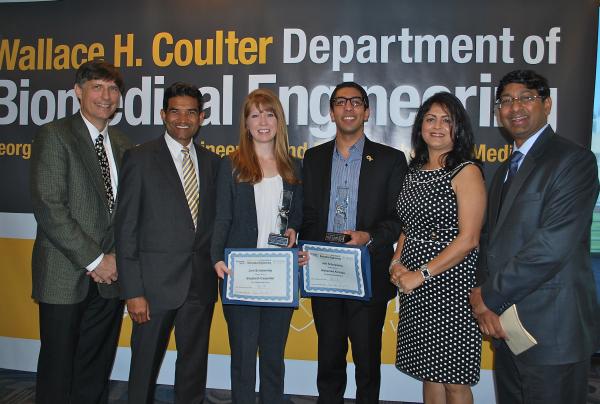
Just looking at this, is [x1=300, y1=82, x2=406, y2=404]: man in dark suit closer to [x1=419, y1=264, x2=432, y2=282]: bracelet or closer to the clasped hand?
the clasped hand

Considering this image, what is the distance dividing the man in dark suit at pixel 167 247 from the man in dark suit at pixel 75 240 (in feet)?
0.71

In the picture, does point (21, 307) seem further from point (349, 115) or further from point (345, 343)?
point (349, 115)

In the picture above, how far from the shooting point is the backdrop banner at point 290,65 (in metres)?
3.84

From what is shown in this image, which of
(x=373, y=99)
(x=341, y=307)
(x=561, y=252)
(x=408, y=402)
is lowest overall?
(x=408, y=402)

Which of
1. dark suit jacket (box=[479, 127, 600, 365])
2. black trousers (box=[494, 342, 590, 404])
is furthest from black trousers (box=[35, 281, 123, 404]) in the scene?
black trousers (box=[494, 342, 590, 404])

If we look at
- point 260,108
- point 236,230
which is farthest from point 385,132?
point 236,230

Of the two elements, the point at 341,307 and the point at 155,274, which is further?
the point at 341,307

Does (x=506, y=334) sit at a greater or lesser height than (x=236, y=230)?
lesser

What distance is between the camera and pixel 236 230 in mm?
2924

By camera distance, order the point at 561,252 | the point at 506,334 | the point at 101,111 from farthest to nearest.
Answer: the point at 101,111 → the point at 506,334 → the point at 561,252

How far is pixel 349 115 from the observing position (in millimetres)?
3145

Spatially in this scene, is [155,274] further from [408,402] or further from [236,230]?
[408,402]

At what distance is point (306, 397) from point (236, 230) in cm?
194

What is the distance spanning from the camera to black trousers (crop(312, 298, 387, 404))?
3.08 metres
